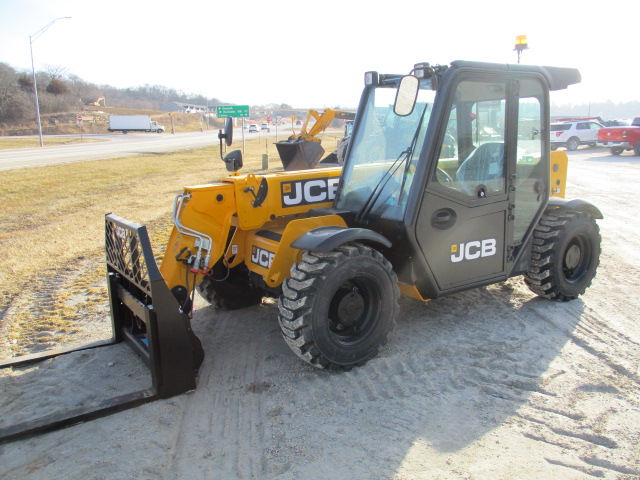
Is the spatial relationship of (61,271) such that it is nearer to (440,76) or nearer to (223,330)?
(223,330)

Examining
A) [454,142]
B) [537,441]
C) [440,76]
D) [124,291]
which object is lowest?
[537,441]

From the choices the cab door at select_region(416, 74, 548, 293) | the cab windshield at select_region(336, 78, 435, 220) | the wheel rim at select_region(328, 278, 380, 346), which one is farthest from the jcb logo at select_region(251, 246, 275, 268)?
the cab door at select_region(416, 74, 548, 293)

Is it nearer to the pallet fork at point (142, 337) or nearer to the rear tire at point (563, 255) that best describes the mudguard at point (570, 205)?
the rear tire at point (563, 255)

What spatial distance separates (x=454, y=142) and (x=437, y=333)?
1686mm

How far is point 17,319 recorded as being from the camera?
17.5 ft

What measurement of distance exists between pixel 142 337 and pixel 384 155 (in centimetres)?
248

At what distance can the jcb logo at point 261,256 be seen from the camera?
14.7ft

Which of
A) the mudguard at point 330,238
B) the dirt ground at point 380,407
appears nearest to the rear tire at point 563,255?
the dirt ground at point 380,407

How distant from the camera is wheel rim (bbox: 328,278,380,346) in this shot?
416 cm

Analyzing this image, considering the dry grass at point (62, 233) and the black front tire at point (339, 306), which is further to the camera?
the dry grass at point (62, 233)

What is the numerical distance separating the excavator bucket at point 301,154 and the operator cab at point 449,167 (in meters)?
5.03

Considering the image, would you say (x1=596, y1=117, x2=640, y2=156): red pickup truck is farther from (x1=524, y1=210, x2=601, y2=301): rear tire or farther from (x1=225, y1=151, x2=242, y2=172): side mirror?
(x1=225, y1=151, x2=242, y2=172): side mirror

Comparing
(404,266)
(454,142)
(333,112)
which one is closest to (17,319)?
(404,266)

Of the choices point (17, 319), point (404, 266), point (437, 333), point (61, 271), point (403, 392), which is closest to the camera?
point (403, 392)
